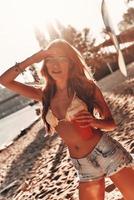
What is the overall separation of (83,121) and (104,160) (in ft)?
1.17

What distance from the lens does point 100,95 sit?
10.4 feet

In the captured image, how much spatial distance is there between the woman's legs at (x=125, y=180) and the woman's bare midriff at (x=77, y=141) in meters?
0.30

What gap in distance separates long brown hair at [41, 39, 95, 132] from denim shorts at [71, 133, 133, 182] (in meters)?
0.32

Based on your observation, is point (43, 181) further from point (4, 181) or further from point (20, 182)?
point (4, 181)

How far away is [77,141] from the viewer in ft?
10.4

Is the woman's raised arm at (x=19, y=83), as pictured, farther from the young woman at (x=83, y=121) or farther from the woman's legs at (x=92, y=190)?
the woman's legs at (x=92, y=190)

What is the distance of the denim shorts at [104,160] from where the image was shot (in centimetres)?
312

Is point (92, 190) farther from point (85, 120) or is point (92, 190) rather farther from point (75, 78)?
point (75, 78)

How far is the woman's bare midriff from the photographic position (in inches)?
124

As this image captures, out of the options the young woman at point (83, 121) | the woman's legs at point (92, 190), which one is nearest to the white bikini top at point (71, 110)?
the young woman at point (83, 121)

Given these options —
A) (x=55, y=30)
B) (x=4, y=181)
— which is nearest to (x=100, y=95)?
(x=4, y=181)

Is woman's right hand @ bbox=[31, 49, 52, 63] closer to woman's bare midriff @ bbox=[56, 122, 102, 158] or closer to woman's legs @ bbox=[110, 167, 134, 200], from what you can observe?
woman's bare midriff @ bbox=[56, 122, 102, 158]

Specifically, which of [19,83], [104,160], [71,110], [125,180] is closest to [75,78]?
[71,110]

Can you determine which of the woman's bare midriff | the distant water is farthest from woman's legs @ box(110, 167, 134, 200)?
the distant water
